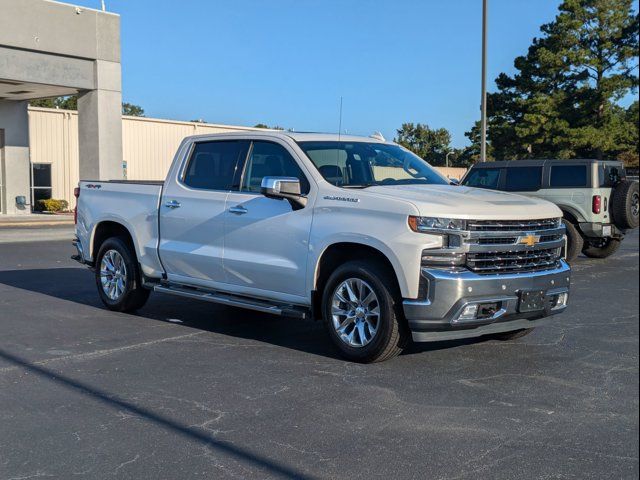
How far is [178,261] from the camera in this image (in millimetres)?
8102

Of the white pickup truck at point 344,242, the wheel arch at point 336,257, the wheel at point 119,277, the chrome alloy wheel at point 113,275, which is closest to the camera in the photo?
the white pickup truck at point 344,242

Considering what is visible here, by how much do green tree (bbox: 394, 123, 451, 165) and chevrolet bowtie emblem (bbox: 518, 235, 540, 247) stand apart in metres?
69.7

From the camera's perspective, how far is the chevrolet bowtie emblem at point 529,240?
636cm

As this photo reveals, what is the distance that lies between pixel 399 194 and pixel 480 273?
0.97m

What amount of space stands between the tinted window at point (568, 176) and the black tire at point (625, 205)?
613 millimetres

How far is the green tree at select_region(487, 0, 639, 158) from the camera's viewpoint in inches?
1531

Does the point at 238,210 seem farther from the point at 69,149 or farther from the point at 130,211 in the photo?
the point at 69,149

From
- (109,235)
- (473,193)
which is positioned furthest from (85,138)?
(473,193)

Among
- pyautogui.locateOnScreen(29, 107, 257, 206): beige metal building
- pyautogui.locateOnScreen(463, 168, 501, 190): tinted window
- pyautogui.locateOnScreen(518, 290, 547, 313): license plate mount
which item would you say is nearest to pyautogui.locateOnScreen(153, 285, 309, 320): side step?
pyautogui.locateOnScreen(518, 290, 547, 313): license plate mount

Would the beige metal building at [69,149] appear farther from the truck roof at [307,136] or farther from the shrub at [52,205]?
the truck roof at [307,136]

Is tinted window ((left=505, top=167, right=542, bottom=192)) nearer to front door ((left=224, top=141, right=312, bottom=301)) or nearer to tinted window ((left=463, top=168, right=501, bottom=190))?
tinted window ((left=463, top=168, right=501, bottom=190))

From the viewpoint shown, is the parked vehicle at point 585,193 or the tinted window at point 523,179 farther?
the tinted window at point 523,179

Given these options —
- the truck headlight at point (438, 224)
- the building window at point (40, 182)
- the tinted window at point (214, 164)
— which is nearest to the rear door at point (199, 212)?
the tinted window at point (214, 164)

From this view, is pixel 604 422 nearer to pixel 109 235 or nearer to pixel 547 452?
pixel 547 452
